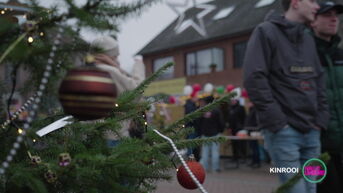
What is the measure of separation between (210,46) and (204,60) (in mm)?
908

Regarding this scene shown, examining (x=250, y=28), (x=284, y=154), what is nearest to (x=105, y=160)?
(x=284, y=154)

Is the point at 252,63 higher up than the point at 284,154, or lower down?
higher up

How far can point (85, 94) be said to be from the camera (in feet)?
2.81

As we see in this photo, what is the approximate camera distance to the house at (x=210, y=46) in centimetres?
1992

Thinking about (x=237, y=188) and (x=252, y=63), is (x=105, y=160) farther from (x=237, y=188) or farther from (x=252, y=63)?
(x=237, y=188)

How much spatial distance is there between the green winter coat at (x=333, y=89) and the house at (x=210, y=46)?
15.5 metres

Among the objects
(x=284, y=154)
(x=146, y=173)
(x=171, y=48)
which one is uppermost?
(x=171, y=48)

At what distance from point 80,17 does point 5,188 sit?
0.53 m

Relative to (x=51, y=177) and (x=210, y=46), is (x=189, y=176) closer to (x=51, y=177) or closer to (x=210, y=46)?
(x=51, y=177)

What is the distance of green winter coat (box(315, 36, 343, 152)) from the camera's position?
272 cm

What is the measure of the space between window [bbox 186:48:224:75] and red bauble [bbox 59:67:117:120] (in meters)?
20.4

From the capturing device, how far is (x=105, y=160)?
0.98 m

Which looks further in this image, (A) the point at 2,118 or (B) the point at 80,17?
(A) the point at 2,118

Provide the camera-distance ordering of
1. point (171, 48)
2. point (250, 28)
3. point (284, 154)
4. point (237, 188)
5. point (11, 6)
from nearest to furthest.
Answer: point (11, 6) → point (284, 154) → point (237, 188) → point (250, 28) → point (171, 48)
